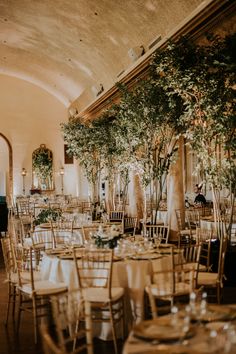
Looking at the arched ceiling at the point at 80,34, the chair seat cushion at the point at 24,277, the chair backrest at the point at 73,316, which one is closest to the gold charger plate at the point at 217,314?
the chair backrest at the point at 73,316

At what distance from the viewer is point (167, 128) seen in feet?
30.7

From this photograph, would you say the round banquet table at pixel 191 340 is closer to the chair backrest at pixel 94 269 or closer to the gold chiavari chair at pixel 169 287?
the gold chiavari chair at pixel 169 287

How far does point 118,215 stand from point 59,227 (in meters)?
4.67

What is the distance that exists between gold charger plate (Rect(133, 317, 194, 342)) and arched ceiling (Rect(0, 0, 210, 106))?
6.81 metres

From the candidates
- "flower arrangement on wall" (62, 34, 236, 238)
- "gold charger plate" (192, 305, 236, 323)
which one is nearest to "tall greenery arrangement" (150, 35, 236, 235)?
"flower arrangement on wall" (62, 34, 236, 238)

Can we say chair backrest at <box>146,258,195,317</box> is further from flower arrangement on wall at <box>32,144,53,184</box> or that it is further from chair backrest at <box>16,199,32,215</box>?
flower arrangement on wall at <box>32,144,53,184</box>

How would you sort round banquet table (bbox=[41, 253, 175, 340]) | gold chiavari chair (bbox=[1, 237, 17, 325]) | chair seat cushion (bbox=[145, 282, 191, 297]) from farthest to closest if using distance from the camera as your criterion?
gold chiavari chair (bbox=[1, 237, 17, 325]) → round banquet table (bbox=[41, 253, 175, 340]) → chair seat cushion (bbox=[145, 282, 191, 297])

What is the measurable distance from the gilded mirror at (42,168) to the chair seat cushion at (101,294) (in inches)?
722

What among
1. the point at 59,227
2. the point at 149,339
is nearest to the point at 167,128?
the point at 59,227

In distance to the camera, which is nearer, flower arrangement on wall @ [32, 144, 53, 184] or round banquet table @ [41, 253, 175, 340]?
round banquet table @ [41, 253, 175, 340]

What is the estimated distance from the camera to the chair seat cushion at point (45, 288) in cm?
503

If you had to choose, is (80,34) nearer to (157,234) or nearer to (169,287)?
(157,234)

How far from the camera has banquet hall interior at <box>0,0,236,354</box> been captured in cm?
456

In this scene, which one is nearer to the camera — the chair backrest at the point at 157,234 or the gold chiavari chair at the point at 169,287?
the gold chiavari chair at the point at 169,287
